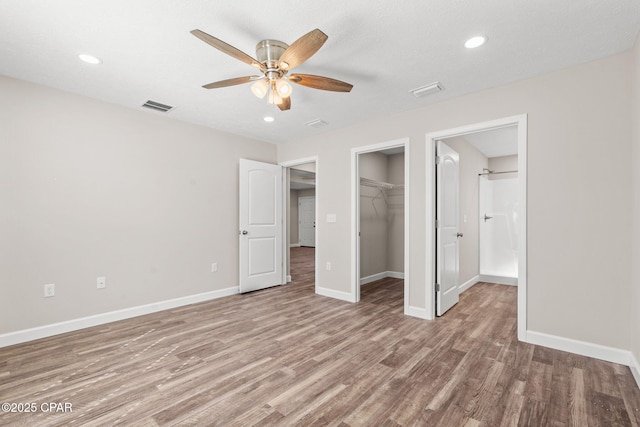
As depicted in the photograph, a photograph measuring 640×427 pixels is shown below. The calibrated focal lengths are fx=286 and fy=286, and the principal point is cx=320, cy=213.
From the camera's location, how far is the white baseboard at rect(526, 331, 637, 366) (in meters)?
2.34

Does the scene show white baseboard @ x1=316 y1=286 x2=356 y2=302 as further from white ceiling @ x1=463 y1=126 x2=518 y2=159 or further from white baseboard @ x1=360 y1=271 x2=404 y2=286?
white ceiling @ x1=463 y1=126 x2=518 y2=159

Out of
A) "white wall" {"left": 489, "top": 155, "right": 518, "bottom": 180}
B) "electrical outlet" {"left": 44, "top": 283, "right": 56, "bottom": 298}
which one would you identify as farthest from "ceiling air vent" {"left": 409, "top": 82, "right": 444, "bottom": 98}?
"electrical outlet" {"left": 44, "top": 283, "right": 56, "bottom": 298}

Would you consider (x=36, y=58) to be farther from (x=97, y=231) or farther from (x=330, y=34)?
(x=330, y=34)

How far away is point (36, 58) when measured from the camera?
96.0 inches

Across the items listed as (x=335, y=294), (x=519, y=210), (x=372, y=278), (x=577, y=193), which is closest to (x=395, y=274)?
(x=372, y=278)

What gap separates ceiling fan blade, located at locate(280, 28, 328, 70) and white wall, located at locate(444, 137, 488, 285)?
3.05 meters

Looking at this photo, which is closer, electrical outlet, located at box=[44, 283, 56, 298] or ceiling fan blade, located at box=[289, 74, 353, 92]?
ceiling fan blade, located at box=[289, 74, 353, 92]

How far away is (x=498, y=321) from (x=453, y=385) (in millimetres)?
1687

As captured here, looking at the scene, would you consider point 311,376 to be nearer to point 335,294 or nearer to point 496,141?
point 335,294

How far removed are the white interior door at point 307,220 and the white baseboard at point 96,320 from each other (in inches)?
318

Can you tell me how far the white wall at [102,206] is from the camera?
2.81 meters

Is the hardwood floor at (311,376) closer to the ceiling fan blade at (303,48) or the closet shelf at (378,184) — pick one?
the ceiling fan blade at (303,48)

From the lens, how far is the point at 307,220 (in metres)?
12.6

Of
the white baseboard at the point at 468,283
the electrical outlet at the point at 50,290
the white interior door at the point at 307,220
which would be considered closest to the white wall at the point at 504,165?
the white baseboard at the point at 468,283
